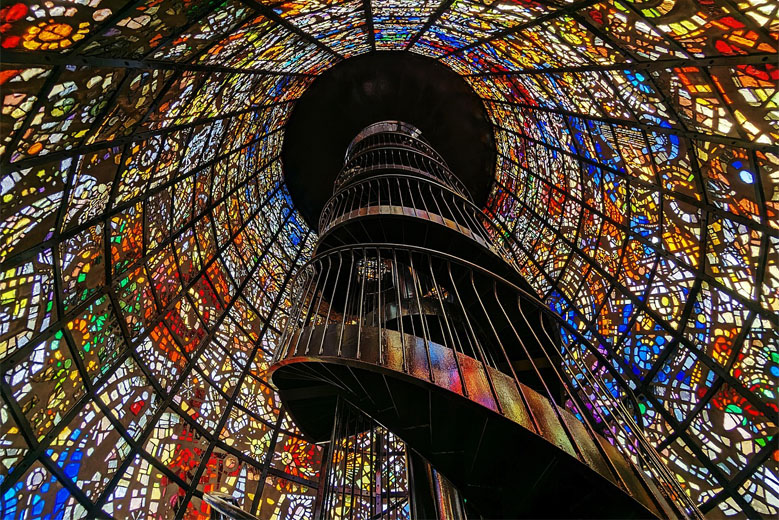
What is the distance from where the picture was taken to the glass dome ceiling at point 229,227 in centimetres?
363

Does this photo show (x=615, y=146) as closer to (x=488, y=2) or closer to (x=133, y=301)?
(x=488, y=2)

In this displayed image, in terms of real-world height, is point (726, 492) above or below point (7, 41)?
below

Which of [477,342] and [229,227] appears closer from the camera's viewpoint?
[477,342]

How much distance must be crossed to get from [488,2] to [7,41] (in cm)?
541

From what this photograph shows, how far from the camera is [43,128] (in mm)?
3393

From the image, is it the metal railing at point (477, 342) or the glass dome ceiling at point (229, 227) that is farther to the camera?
the glass dome ceiling at point (229, 227)

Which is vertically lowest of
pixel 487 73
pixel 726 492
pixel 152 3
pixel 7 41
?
pixel 726 492

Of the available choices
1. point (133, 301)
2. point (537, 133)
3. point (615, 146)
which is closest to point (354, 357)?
point (133, 301)

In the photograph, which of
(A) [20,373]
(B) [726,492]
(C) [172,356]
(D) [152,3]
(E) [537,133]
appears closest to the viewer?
(D) [152,3]

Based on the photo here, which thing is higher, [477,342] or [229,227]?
[229,227]

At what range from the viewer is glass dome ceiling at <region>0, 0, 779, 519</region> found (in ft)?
11.9

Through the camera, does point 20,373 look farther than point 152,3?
Yes

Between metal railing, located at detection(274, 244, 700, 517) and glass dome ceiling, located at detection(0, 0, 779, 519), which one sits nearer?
metal railing, located at detection(274, 244, 700, 517)

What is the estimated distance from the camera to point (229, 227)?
8.84 m
